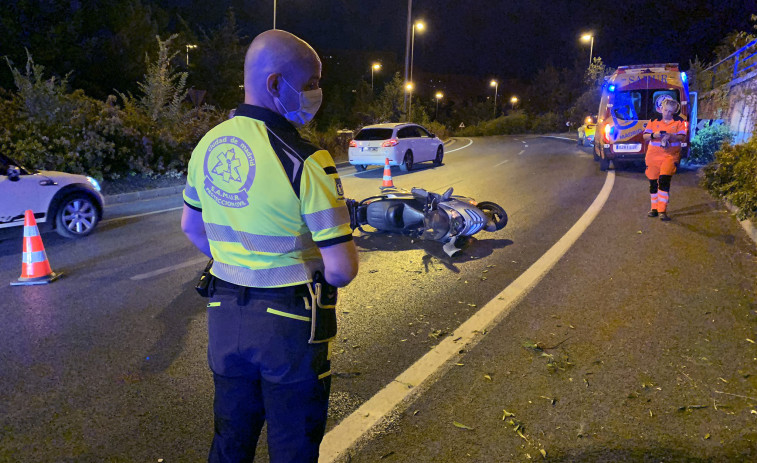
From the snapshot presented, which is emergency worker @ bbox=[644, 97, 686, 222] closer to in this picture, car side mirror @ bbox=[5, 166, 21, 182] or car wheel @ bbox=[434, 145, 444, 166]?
car side mirror @ bbox=[5, 166, 21, 182]

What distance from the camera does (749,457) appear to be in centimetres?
295

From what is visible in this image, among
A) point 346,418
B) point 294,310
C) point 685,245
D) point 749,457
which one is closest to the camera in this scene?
point 294,310

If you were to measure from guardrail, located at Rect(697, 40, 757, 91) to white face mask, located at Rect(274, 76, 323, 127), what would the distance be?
1791 cm

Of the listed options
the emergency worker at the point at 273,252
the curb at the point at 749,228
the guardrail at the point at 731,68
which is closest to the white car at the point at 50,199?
the emergency worker at the point at 273,252

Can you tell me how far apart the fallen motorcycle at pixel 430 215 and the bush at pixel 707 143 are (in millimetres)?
12512

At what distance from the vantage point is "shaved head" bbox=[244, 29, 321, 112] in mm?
1881

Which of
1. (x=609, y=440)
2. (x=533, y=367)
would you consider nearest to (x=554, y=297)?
(x=533, y=367)

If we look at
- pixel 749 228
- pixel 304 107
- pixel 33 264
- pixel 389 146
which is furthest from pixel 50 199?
pixel 389 146

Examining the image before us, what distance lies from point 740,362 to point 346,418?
2.88 m

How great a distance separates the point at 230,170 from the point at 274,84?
334 millimetres

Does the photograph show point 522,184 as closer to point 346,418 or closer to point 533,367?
point 533,367

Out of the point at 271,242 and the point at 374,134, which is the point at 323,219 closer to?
the point at 271,242

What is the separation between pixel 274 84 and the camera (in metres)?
1.91

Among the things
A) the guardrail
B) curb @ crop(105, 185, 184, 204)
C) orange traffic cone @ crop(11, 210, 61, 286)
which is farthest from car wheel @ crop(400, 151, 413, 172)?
orange traffic cone @ crop(11, 210, 61, 286)
